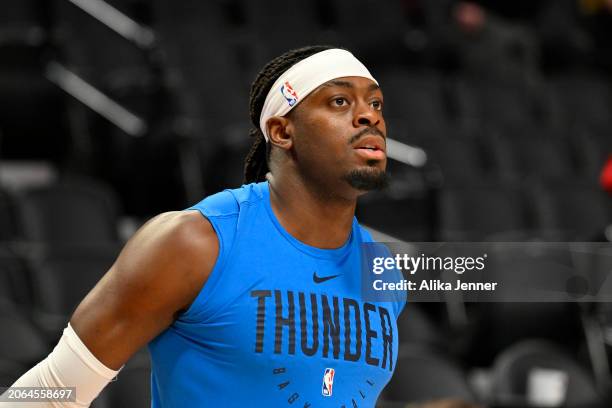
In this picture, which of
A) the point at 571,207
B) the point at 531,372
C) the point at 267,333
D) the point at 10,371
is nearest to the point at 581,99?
the point at 571,207

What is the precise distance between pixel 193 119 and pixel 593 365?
2759 mm

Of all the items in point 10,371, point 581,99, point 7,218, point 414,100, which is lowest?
point 581,99

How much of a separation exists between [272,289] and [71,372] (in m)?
0.43

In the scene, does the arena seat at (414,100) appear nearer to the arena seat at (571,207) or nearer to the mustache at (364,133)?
the arena seat at (571,207)

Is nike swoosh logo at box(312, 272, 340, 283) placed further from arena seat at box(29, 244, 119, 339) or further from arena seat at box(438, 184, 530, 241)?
arena seat at box(438, 184, 530, 241)

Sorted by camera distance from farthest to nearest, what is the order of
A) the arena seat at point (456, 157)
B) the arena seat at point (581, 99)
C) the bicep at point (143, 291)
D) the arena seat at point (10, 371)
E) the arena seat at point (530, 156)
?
the arena seat at point (581, 99) → the arena seat at point (530, 156) → the arena seat at point (456, 157) → the arena seat at point (10, 371) → the bicep at point (143, 291)

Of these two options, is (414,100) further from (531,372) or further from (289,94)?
(289,94)

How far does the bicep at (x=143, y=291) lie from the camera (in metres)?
2.02

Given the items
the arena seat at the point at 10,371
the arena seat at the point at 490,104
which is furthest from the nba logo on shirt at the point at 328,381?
the arena seat at the point at 490,104

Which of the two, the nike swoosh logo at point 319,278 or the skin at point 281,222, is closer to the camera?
the skin at point 281,222

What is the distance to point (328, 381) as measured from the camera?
7.02ft

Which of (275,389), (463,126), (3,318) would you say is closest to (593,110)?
(463,126)

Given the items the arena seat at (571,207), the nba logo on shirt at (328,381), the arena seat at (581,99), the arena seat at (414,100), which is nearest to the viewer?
the nba logo on shirt at (328,381)

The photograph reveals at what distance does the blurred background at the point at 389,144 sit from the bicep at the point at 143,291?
1.24 metres
